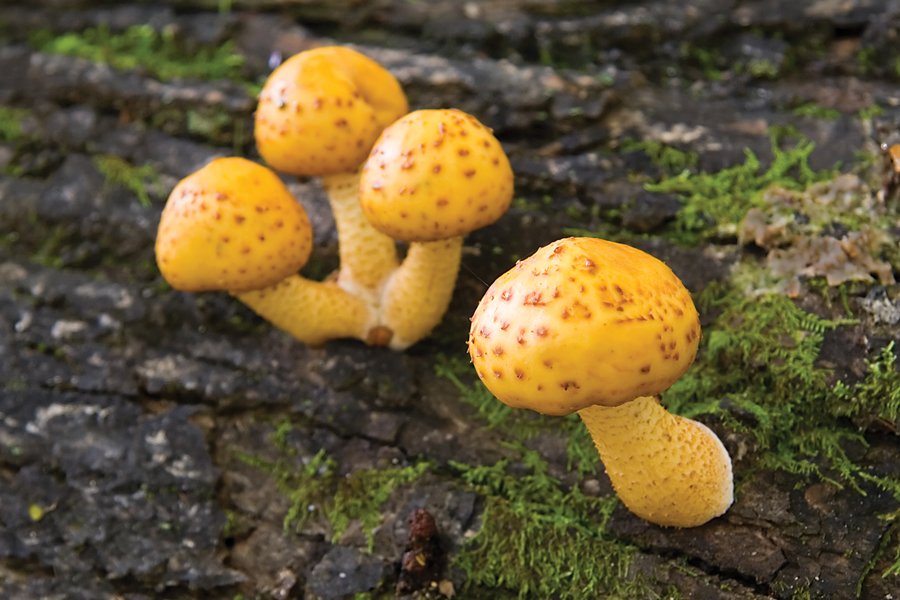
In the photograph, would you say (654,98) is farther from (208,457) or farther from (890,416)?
(208,457)

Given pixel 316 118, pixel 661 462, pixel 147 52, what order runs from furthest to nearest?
pixel 147 52, pixel 316 118, pixel 661 462

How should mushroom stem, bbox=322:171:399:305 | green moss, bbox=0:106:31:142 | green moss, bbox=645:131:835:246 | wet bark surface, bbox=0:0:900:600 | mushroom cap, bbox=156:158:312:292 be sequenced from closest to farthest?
mushroom cap, bbox=156:158:312:292, wet bark surface, bbox=0:0:900:600, mushroom stem, bbox=322:171:399:305, green moss, bbox=645:131:835:246, green moss, bbox=0:106:31:142

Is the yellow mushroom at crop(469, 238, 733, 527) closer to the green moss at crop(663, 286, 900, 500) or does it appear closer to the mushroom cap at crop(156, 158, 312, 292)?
the green moss at crop(663, 286, 900, 500)

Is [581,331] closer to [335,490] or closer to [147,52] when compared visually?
[335,490]

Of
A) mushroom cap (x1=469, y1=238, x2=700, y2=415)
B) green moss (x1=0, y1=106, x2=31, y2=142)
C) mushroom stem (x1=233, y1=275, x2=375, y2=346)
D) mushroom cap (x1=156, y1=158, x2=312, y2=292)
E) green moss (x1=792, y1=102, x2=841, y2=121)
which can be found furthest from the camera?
green moss (x1=0, y1=106, x2=31, y2=142)

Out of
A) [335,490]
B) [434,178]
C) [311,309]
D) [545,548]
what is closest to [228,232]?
[311,309]

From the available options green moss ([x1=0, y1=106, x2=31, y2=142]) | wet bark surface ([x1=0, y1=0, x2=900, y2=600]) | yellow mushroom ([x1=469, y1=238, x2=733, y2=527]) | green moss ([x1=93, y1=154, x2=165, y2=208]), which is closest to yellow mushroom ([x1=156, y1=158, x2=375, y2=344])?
wet bark surface ([x1=0, y1=0, x2=900, y2=600])
